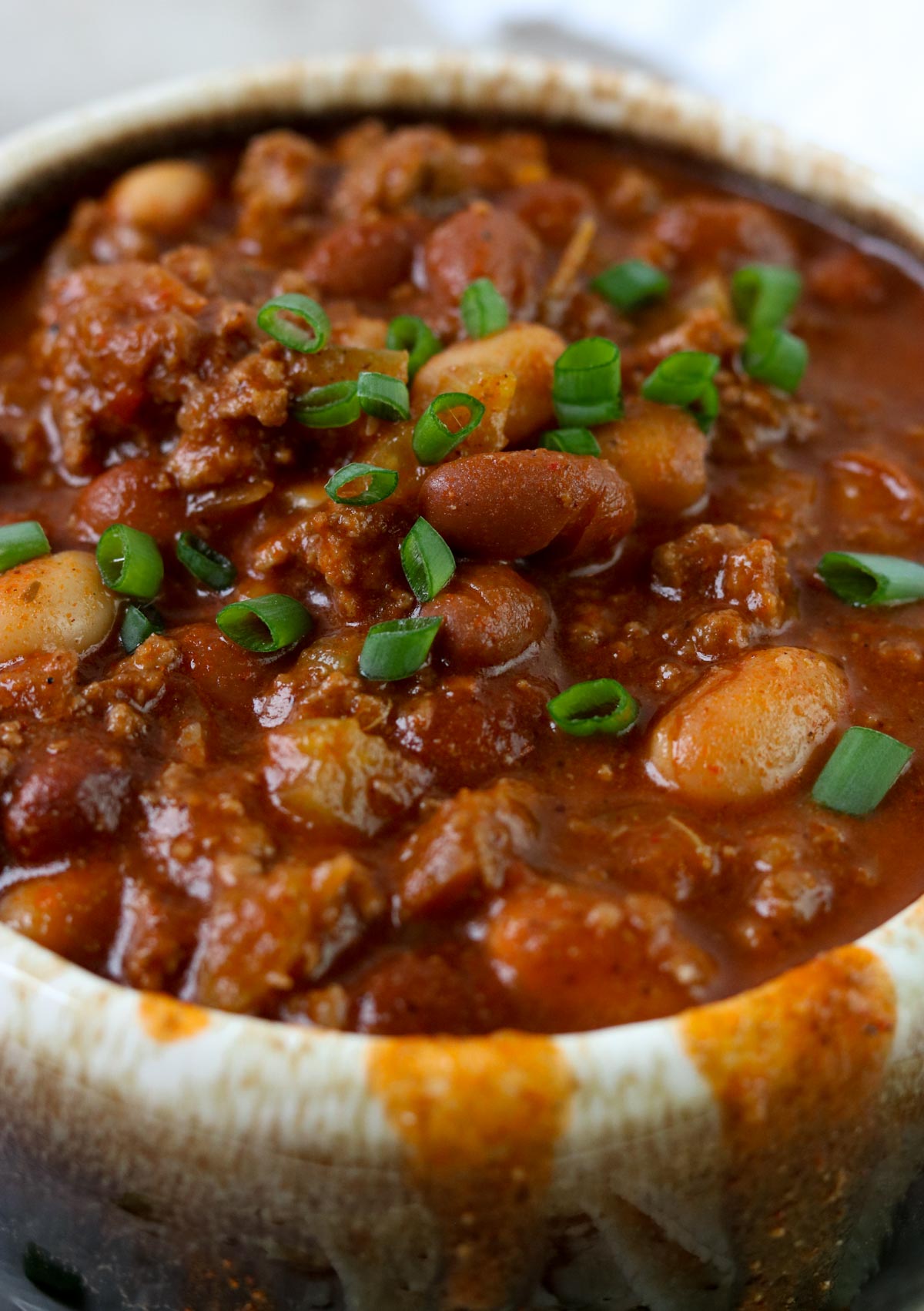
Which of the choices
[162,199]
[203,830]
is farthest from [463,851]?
[162,199]

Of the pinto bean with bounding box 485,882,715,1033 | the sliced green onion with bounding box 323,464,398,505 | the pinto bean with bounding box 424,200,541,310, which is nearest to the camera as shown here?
the pinto bean with bounding box 485,882,715,1033

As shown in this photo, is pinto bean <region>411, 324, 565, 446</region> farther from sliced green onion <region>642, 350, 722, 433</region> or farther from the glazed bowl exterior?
the glazed bowl exterior

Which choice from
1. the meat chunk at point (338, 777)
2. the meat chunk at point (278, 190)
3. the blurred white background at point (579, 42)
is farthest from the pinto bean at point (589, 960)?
the blurred white background at point (579, 42)

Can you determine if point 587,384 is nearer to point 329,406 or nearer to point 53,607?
point 329,406

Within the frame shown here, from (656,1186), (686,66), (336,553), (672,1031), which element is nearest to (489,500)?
(336,553)

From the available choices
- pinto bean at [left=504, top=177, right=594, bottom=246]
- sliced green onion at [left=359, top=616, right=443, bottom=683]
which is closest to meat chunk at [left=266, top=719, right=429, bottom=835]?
sliced green onion at [left=359, top=616, right=443, bottom=683]

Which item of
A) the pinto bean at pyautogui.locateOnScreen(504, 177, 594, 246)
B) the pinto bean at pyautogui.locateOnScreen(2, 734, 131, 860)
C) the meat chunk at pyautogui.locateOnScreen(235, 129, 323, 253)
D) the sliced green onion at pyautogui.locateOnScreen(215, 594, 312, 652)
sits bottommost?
the pinto bean at pyautogui.locateOnScreen(2, 734, 131, 860)
